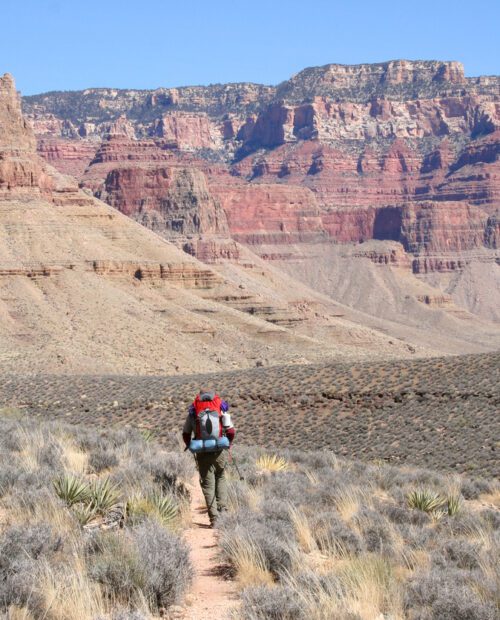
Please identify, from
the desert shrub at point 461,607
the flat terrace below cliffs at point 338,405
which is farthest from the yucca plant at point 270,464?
the desert shrub at point 461,607

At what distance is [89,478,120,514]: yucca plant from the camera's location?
1236 cm

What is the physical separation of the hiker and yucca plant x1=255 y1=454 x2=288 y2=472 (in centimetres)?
430

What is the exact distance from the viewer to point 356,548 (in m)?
11.7

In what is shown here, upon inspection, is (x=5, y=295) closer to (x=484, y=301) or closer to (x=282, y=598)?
(x=282, y=598)

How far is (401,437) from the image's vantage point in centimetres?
2917

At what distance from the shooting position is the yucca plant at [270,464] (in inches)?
728

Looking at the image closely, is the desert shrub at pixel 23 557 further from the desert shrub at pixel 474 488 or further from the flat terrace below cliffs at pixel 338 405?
the flat terrace below cliffs at pixel 338 405

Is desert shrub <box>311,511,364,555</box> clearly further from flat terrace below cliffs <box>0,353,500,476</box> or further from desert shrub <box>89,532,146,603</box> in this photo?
flat terrace below cliffs <box>0,353,500,476</box>

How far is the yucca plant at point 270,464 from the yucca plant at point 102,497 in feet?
18.3

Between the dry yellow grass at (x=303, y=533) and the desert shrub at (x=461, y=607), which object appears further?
the dry yellow grass at (x=303, y=533)

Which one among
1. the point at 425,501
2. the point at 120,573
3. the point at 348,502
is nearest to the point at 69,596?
the point at 120,573

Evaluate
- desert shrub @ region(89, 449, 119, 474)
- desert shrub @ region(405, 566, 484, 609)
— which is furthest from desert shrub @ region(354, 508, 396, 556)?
desert shrub @ region(89, 449, 119, 474)

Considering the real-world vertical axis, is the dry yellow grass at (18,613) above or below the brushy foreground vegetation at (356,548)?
above

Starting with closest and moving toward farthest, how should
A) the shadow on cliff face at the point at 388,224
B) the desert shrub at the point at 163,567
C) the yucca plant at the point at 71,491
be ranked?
the desert shrub at the point at 163,567, the yucca plant at the point at 71,491, the shadow on cliff face at the point at 388,224
